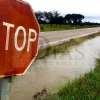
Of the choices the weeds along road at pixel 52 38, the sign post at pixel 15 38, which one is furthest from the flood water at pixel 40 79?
the weeds along road at pixel 52 38

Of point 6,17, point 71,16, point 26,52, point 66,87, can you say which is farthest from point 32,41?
point 71,16

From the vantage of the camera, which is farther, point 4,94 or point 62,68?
point 62,68

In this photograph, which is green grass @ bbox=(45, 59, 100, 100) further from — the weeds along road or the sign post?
the weeds along road

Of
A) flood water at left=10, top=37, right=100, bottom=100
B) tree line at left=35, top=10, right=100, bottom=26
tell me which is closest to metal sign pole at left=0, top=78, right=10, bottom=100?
flood water at left=10, top=37, right=100, bottom=100

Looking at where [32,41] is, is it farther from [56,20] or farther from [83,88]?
[56,20]

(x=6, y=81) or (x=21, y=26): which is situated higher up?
(x=21, y=26)

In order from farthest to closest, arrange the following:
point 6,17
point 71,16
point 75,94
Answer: point 71,16
point 75,94
point 6,17

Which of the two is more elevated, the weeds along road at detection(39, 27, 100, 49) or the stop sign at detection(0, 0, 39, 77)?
the stop sign at detection(0, 0, 39, 77)

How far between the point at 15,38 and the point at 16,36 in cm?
1

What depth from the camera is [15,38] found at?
1164 mm

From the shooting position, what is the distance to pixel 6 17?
1094mm

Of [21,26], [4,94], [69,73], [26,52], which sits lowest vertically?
[69,73]

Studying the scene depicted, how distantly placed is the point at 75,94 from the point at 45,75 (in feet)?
6.41

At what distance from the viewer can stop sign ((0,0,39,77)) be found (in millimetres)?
1096
